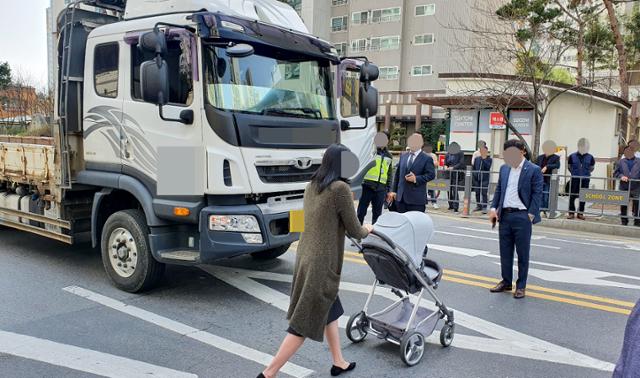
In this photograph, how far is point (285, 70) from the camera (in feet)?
19.5

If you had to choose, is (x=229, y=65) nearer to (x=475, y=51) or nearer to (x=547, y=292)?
(x=547, y=292)

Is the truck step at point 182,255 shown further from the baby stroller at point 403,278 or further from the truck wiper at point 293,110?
the baby stroller at point 403,278

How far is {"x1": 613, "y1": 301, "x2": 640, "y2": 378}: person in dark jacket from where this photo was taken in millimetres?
1400

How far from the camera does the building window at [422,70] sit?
A: 40.3 m

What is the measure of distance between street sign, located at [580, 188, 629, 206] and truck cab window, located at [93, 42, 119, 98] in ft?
33.2

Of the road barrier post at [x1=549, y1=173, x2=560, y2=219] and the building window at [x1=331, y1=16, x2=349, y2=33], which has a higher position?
the building window at [x1=331, y1=16, x2=349, y2=33]

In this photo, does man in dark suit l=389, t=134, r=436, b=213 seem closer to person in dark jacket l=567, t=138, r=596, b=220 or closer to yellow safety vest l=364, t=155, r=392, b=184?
yellow safety vest l=364, t=155, r=392, b=184

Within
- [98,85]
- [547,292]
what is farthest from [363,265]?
[98,85]

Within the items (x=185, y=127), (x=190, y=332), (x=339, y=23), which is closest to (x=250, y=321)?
(x=190, y=332)

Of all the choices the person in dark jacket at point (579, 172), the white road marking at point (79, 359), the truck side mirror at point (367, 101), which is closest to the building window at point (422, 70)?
the person in dark jacket at point (579, 172)

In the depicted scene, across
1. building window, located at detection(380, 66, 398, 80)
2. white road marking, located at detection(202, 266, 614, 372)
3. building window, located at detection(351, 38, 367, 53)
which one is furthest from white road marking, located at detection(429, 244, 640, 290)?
building window, located at detection(351, 38, 367, 53)

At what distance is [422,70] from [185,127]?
123ft

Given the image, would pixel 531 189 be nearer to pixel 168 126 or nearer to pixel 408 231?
pixel 408 231

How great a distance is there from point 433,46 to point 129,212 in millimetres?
37182
